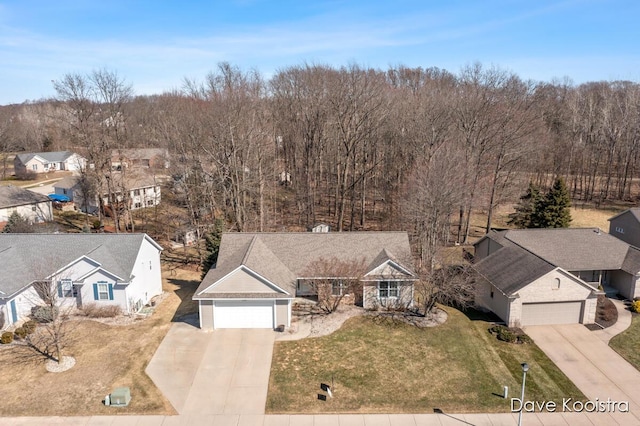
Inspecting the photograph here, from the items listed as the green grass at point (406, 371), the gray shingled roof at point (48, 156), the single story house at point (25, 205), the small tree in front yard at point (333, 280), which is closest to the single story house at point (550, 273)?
the green grass at point (406, 371)

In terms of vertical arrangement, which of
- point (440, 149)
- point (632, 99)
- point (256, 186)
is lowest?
point (256, 186)

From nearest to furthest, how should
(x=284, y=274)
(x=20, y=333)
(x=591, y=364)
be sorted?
(x=591, y=364), (x=20, y=333), (x=284, y=274)

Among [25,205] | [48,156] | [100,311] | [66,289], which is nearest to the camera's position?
[100,311]

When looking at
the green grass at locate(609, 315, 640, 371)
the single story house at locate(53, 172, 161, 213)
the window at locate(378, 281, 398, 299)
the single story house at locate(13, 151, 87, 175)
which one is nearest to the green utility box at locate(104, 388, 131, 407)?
the window at locate(378, 281, 398, 299)

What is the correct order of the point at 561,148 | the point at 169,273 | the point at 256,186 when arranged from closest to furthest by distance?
the point at 169,273 < the point at 256,186 < the point at 561,148

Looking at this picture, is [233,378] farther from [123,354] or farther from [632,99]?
[632,99]

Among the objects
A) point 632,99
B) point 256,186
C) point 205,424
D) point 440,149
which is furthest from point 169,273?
point 632,99

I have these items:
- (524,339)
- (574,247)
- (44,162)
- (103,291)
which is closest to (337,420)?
(524,339)

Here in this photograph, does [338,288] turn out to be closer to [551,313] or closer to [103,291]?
[551,313]
